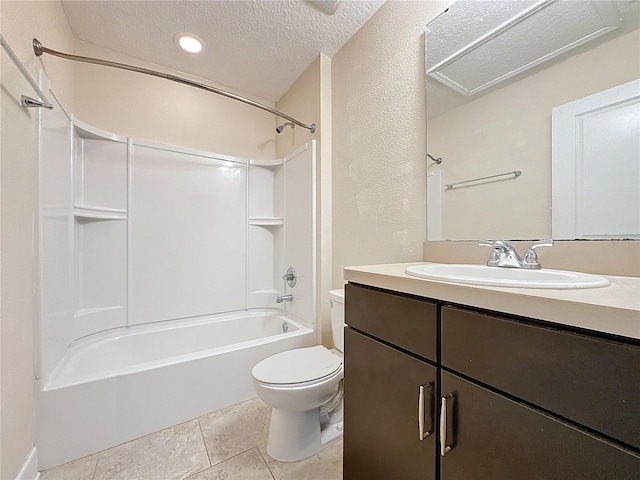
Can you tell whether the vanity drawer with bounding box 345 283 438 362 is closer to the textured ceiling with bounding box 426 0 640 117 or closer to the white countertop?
the white countertop

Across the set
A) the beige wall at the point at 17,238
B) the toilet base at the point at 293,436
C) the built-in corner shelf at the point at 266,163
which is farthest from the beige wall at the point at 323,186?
the beige wall at the point at 17,238

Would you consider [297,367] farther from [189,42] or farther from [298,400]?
[189,42]

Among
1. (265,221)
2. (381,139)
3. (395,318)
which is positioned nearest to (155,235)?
(265,221)

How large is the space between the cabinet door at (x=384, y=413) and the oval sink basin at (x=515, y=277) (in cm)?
25

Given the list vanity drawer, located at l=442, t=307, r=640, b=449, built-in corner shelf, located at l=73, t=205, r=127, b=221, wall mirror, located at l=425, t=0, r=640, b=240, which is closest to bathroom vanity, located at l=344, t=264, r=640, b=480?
vanity drawer, located at l=442, t=307, r=640, b=449

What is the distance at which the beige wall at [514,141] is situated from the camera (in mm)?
818

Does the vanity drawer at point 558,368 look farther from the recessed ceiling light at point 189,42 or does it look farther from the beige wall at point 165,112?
the beige wall at point 165,112

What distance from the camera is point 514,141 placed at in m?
1.00

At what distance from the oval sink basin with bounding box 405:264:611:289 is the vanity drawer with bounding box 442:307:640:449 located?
0.31ft

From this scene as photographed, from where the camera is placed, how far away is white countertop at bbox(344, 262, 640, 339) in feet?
1.35

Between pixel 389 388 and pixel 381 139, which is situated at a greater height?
pixel 381 139

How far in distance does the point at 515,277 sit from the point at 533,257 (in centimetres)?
11

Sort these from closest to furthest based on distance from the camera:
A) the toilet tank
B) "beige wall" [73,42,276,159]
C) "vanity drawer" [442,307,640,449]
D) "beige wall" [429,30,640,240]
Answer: "vanity drawer" [442,307,640,449] → "beige wall" [429,30,640,240] → the toilet tank → "beige wall" [73,42,276,159]

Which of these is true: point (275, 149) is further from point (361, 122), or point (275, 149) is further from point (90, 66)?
point (90, 66)
